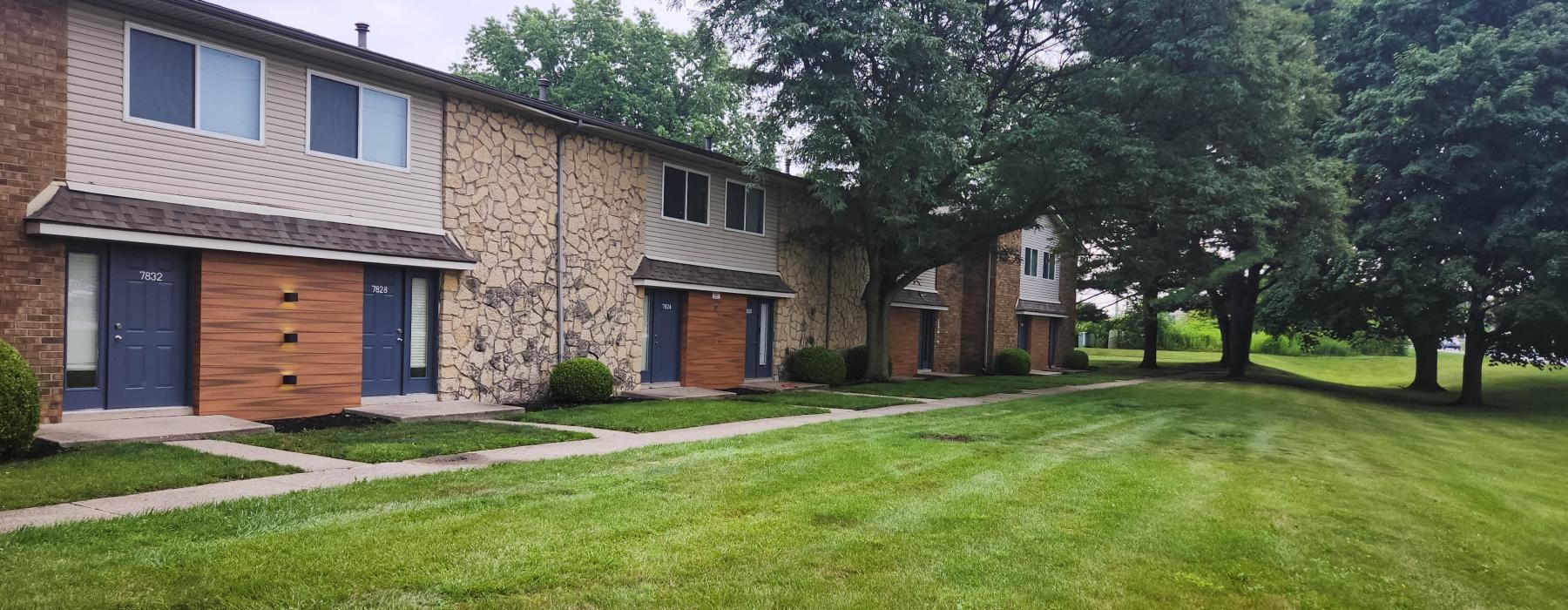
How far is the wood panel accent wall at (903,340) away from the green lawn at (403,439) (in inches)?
601

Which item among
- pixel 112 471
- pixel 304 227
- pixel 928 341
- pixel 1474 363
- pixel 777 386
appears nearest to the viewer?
pixel 112 471

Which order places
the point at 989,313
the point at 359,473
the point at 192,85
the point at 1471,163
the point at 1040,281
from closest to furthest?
the point at 359,473 < the point at 192,85 < the point at 1471,163 < the point at 989,313 < the point at 1040,281

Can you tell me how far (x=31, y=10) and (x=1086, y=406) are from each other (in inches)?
657

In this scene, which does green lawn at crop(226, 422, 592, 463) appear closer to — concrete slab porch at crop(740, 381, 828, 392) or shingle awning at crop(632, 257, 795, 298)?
shingle awning at crop(632, 257, 795, 298)

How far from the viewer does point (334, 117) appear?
11531 mm

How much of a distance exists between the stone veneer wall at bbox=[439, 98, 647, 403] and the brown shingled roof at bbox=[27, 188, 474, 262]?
76 centimetres

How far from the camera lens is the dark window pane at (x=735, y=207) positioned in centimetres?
1889

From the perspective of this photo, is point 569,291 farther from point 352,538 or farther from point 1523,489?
point 1523,489

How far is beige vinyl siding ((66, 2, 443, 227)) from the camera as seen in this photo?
9.16 meters

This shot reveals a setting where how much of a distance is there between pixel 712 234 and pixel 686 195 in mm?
1155

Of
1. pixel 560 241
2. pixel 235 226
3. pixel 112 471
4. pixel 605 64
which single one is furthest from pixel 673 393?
pixel 605 64

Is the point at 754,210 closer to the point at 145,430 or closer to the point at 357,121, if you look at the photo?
the point at 357,121

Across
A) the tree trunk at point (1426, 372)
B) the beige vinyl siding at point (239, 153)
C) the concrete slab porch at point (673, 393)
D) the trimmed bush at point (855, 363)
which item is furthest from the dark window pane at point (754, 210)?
the tree trunk at point (1426, 372)

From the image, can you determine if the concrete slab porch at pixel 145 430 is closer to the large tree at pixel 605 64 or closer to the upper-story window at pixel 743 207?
the upper-story window at pixel 743 207
